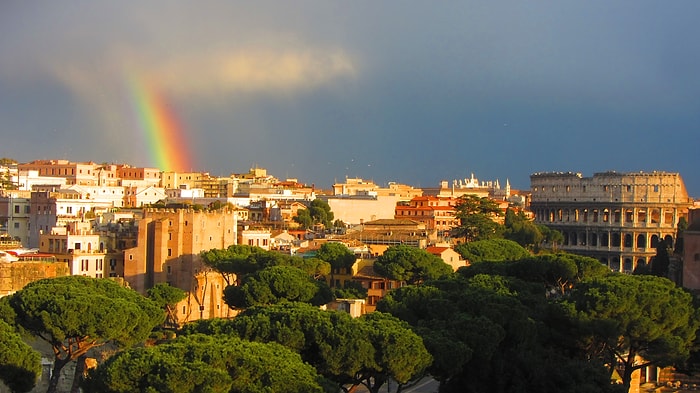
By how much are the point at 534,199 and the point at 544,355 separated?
105 meters

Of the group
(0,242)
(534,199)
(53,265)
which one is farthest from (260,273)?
(534,199)

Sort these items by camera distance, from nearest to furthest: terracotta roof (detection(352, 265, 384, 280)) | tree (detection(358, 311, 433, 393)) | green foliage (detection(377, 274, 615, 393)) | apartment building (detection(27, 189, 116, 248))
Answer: tree (detection(358, 311, 433, 393))
green foliage (detection(377, 274, 615, 393))
terracotta roof (detection(352, 265, 384, 280))
apartment building (detection(27, 189, 116, 248))

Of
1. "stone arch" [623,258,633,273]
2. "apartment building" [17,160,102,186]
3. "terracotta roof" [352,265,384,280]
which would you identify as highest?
"apartment building" [17,160,102,186]

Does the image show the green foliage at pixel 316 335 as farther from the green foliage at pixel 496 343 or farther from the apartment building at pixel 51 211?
the apartment building at pixel 51 211

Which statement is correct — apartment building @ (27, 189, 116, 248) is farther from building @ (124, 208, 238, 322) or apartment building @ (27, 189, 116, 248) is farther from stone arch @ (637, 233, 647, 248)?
stone arch @ (637, 233, 647, 248)

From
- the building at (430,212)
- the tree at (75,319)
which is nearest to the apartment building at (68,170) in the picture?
the building at (430,212)

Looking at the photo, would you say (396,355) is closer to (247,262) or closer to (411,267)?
(411,267)

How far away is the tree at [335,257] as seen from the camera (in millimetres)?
62969

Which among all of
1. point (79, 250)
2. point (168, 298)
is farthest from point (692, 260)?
point (79, 250)

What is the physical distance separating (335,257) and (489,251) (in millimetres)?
12899

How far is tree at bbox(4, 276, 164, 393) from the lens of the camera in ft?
104

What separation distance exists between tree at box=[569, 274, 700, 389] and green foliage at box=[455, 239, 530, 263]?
29855mm

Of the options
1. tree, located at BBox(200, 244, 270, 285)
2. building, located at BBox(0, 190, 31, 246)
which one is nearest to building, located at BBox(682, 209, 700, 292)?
tree, located at BBox(200, 244, 270, 285)

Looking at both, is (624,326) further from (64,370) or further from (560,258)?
(64,370)
